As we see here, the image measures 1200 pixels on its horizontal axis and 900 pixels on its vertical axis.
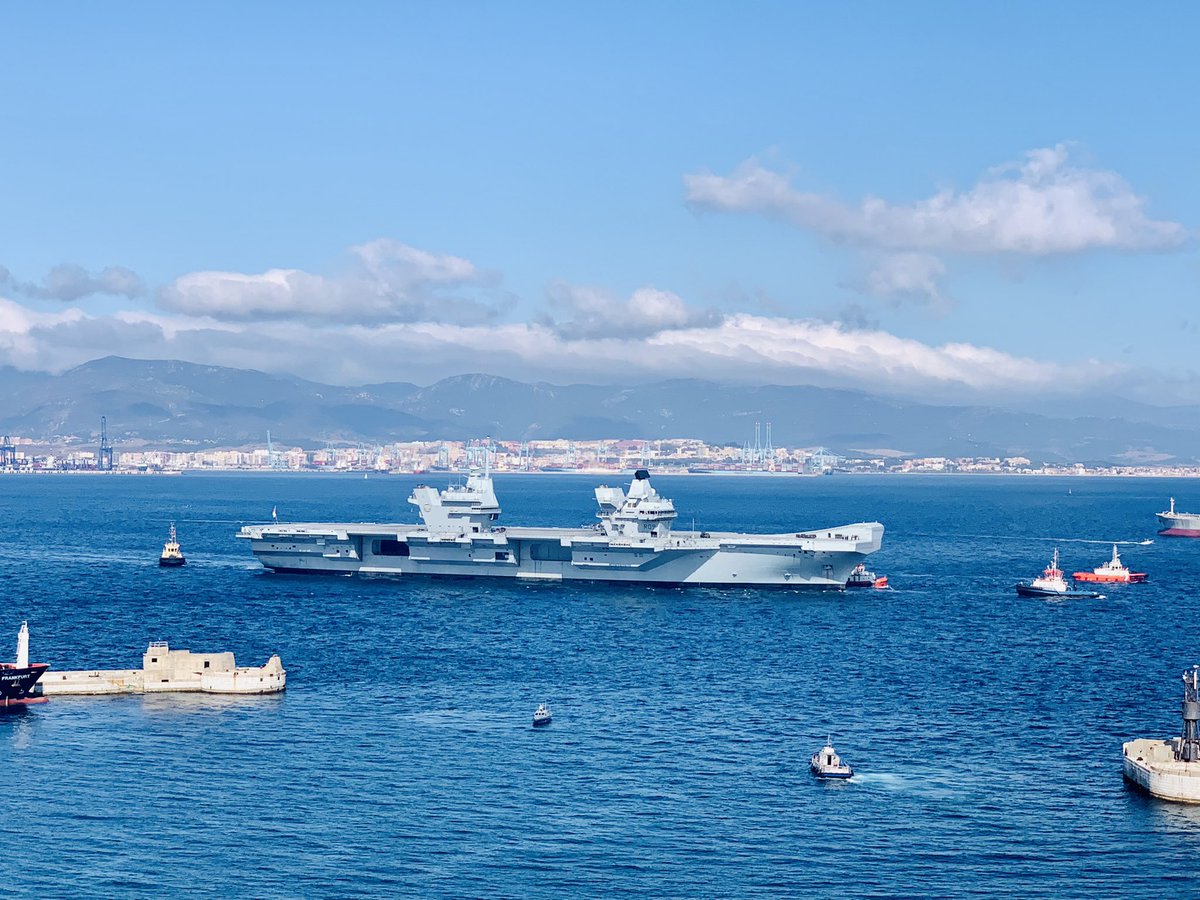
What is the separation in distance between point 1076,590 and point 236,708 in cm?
5466

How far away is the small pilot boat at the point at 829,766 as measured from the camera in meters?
40.3

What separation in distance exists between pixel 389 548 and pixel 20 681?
140 ft

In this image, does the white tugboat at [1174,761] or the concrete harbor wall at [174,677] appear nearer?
the white tugboat at [1174,761]

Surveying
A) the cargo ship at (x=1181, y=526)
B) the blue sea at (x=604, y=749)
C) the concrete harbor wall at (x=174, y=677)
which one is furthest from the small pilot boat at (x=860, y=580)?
the cargo ship at (x=1181, y=526)

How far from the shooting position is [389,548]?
91000 mm

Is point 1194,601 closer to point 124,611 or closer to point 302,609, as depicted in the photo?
point 302,609

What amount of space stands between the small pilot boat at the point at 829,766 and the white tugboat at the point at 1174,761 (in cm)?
770

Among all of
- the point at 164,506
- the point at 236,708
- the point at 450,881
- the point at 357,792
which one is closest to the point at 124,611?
the point at 236,708

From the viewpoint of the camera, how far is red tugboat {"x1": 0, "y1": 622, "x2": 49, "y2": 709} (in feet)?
159

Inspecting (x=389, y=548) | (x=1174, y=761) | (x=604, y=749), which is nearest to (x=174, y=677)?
(x=604, y=749)

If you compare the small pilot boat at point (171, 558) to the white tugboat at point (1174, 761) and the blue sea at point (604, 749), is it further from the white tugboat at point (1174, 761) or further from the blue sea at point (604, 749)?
the white tugboat at point (1174, 761)

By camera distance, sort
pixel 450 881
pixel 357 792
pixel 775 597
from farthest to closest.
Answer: pixel 775 597
pixel 357 792
pixel 450 881

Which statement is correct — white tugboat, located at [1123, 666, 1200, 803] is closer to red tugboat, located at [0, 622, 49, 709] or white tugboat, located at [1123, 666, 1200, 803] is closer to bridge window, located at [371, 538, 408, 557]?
red tugboat, located at [0, 622, 49, 709]

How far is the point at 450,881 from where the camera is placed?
3231 cm
